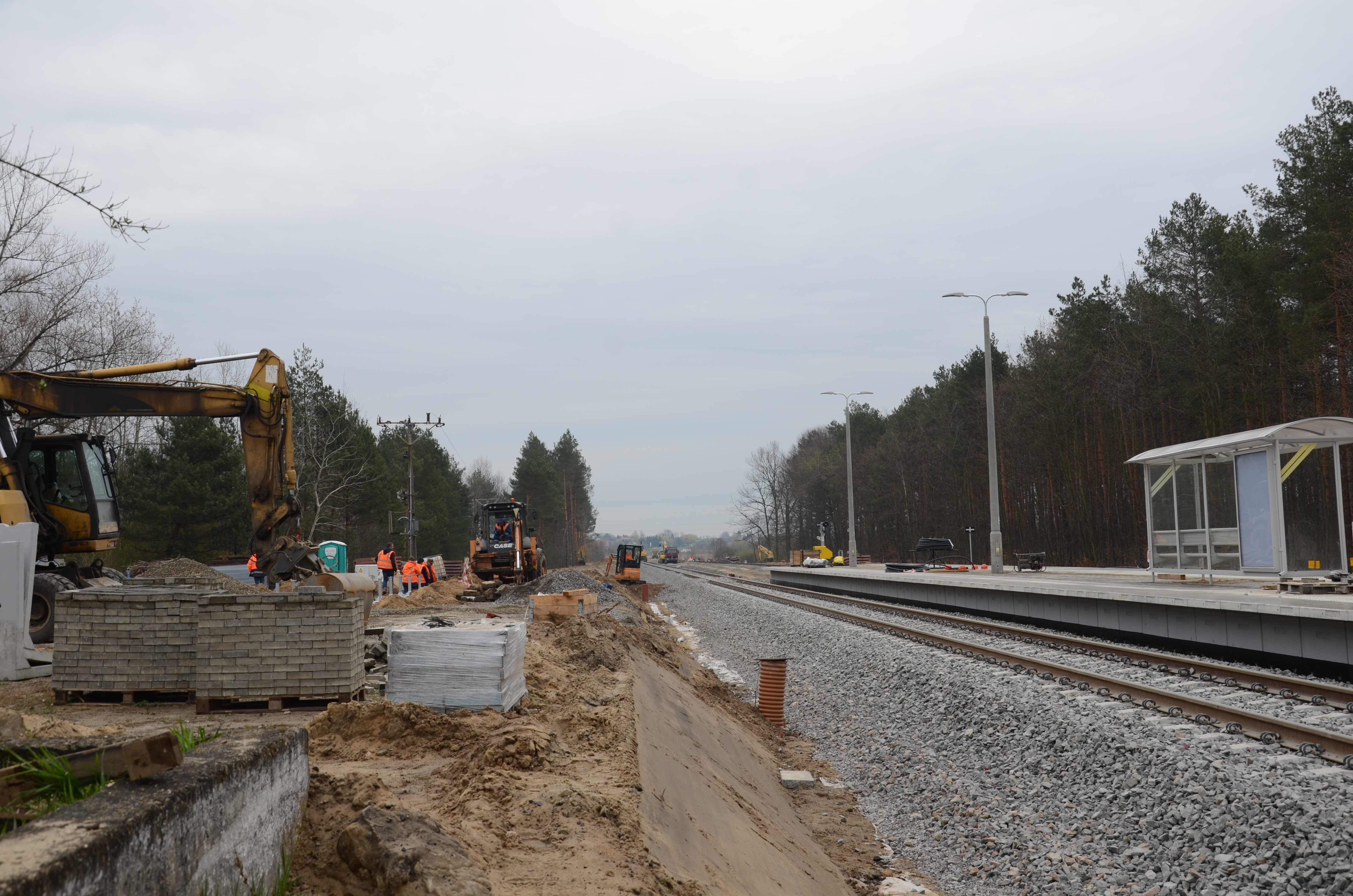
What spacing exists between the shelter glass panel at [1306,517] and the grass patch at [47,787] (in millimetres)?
17519

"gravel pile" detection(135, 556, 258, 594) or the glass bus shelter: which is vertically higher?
the glass bus shelter

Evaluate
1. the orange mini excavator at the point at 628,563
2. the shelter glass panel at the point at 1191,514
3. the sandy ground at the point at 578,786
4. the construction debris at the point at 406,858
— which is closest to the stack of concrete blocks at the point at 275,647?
the sandy ground at the point at 578,786

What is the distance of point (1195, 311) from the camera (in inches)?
1350

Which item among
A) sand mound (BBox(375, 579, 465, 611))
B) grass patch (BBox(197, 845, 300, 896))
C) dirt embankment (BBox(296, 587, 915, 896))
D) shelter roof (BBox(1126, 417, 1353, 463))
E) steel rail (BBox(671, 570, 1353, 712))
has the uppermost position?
shelter roof (BBox(1126, 417, 1353, 463))

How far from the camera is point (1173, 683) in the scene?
431 inches

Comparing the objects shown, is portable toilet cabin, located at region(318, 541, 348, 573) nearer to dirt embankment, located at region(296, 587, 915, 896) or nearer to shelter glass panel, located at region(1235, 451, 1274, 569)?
dirt embankment, located at region(296, 587, 915, 896)

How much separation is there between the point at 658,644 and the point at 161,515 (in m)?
32.2

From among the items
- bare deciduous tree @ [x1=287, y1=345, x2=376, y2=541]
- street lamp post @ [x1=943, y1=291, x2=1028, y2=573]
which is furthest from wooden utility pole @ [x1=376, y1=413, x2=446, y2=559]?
street lamp post @ [x1=943, y1=291, x2=1028, y2=573]

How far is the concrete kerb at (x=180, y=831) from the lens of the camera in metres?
2.54

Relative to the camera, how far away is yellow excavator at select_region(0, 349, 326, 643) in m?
14.1

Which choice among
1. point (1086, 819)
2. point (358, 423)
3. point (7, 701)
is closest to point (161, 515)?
point (358, 423)

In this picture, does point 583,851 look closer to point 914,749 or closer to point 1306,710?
point 914,749

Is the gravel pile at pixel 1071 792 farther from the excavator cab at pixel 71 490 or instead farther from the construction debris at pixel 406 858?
the excavator cab at pixel 71 490

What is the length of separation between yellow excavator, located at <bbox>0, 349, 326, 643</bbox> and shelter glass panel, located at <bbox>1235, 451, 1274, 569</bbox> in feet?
52.0
